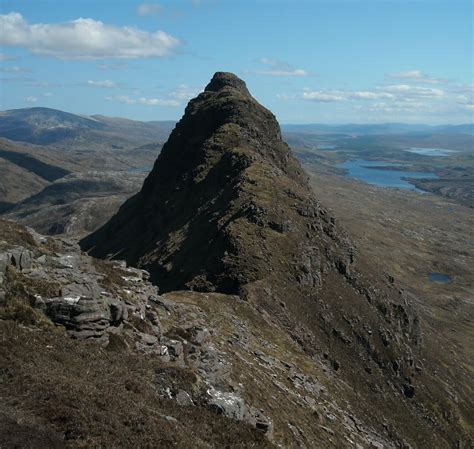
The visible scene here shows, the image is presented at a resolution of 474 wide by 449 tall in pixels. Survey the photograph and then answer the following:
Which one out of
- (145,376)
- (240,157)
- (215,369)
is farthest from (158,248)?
(145,376)

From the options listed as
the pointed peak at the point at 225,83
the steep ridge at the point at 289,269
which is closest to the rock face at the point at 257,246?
the steep ridge at the point at 289,269

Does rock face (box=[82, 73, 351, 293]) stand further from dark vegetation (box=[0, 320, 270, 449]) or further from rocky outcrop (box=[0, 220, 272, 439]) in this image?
dark vegetation (box=[0, 320, 270, 449])

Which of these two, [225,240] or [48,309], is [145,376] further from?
[225,240]

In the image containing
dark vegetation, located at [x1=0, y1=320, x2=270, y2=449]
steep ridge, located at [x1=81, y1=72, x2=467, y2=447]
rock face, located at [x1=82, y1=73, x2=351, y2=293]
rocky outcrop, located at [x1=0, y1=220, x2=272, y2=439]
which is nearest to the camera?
dark vegetation, located at [x1=0, y1=320, x2=270, y2=449]

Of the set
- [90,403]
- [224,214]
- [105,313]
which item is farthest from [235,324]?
[224,214]

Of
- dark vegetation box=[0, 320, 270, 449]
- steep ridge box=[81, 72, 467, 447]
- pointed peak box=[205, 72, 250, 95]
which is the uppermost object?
pointed peak box=[205, 72, 250, 95]

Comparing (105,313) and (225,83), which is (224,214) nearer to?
(105,313)

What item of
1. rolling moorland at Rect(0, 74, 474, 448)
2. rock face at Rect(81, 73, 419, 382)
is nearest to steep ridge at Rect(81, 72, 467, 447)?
rock face at Rect(81, 73, 419, 382)
